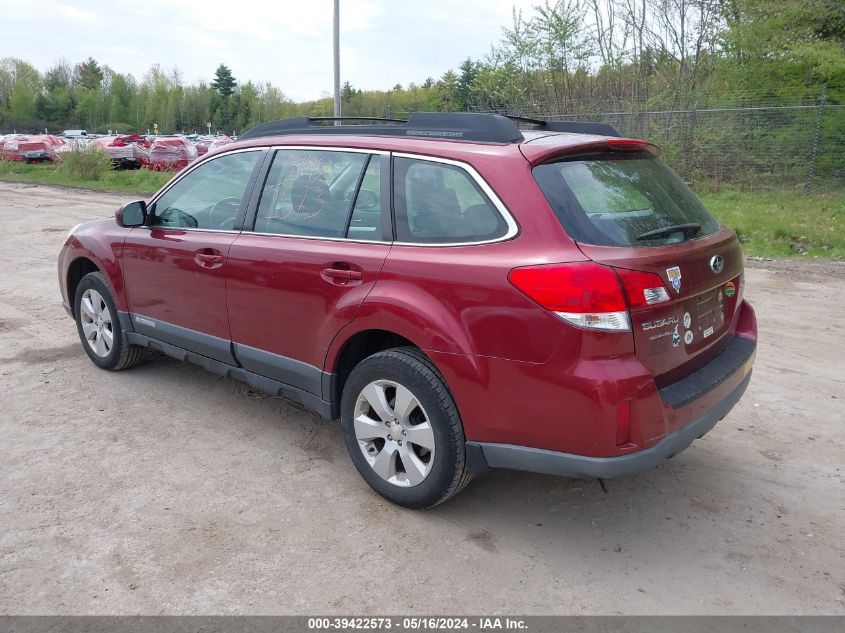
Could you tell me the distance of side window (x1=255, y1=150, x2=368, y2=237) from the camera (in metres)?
3.79

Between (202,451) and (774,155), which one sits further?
(774,155)

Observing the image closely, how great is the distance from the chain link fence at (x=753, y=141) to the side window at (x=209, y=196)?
10899 millimetres

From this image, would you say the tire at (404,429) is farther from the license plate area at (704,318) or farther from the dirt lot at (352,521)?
the license plate area at (704,318)

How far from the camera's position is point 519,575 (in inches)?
120

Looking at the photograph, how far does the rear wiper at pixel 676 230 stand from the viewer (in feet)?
10.3

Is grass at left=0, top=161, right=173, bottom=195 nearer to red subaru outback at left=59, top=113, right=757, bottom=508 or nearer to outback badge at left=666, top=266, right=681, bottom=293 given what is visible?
red subaru outback at left=59, top=113, right=757, bottom=508

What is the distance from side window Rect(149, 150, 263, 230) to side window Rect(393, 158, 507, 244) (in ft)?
4.03

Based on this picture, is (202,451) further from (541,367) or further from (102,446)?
(541,367)

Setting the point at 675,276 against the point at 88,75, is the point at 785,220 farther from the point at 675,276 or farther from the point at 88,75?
the point at 88,75

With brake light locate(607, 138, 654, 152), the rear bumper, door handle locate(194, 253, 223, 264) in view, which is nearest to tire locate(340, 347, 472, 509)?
the rear bumper

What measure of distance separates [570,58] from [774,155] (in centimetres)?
739

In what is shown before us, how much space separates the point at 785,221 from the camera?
12.1 meters
